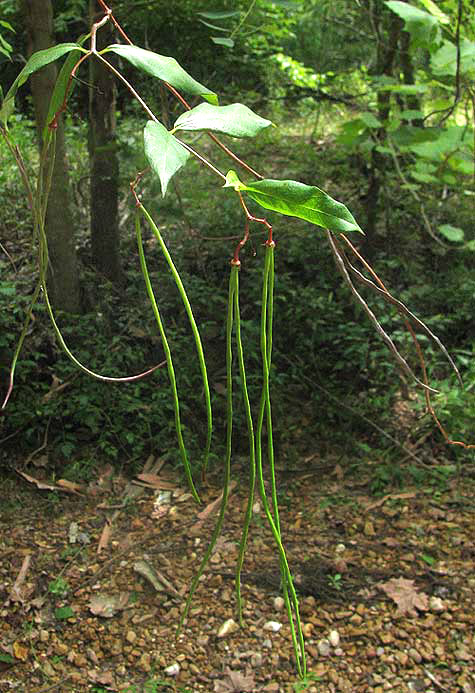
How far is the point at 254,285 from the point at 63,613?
1195 mm

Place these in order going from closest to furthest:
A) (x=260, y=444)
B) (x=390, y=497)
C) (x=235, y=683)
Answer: (x=260, y=444) → (x=235, y=683) → (x=390, y=497)

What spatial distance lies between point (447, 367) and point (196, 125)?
1.98m

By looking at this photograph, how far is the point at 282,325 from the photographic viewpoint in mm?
2209

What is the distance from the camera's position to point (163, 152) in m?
0.33

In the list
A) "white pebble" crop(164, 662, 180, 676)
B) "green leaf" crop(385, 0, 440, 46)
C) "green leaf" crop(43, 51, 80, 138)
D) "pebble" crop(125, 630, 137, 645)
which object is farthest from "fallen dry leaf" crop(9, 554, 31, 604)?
"green leaf" crop(385, 0, 440, 46)

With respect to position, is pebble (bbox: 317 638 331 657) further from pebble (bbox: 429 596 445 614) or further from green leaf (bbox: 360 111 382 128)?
green leaf (bbox: 360 111 382 128)

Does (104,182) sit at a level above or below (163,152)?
below

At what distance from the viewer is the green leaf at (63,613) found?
1.48m

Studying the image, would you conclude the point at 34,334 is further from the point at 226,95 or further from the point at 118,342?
the point at 226,95

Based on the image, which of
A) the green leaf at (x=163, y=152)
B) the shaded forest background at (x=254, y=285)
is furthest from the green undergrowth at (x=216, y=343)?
the green leaf at (x=163, y=152)

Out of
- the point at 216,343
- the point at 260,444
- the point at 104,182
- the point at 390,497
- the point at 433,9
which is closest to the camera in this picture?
the point at 260,444

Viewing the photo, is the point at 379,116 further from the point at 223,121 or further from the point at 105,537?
the point at 223,121

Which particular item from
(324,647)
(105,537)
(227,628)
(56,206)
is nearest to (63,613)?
(105,537)

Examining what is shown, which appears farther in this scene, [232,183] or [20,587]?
[20,587]
